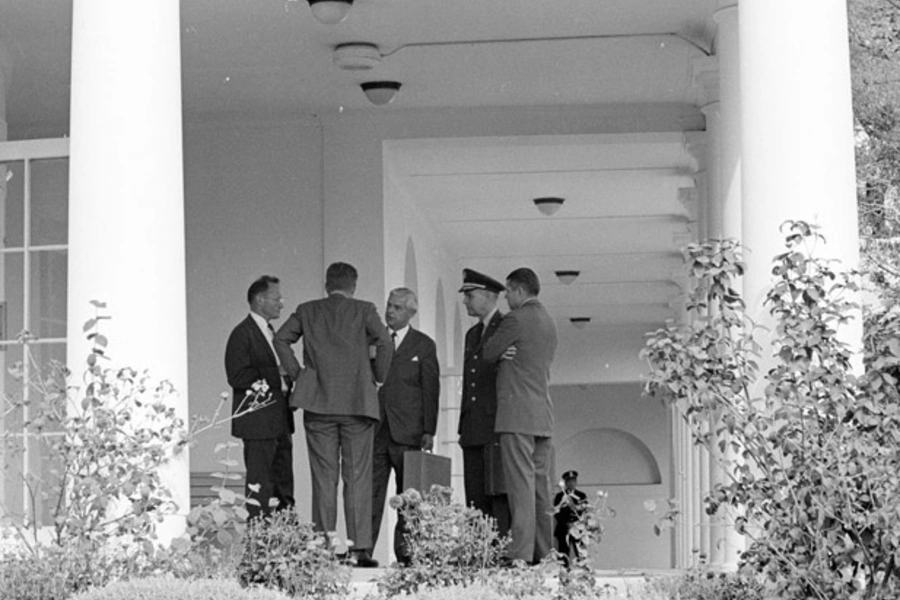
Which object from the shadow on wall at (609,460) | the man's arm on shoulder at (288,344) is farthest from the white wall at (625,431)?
the man's arm on shoulder at (288,344)

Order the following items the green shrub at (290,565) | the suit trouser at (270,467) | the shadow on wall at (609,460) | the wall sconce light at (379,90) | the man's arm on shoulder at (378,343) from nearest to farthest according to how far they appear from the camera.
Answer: the green shrub at (290,565) < the man's arm on shoulder at (378,343) < the suit trouser at (270,467) < the wall sconce light at (379,90) < the shadow on wall at (609,460)

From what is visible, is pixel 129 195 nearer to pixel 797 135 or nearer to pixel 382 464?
pixel 797 135

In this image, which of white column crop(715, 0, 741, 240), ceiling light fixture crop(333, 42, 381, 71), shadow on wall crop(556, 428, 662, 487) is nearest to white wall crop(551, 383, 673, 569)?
shadow on wall crop(556, 428, 662, 487)

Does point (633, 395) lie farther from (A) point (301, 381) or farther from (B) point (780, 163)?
(B) point (780, 163)

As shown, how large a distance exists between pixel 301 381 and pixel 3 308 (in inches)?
79.8

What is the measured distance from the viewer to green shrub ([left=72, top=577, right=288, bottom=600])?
264 inches

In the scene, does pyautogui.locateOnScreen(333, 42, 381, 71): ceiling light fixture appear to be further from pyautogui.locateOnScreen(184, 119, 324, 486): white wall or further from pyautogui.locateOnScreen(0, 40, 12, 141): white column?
pyautogui.locateOnScreen(0, 40, 12, 141): white column

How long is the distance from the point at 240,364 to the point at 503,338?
74.7 inches

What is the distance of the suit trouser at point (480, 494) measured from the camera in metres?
10.9

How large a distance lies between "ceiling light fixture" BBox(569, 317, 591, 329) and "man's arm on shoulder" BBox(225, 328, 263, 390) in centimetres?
1936

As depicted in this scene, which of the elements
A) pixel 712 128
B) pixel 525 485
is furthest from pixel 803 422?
pixel 712 128

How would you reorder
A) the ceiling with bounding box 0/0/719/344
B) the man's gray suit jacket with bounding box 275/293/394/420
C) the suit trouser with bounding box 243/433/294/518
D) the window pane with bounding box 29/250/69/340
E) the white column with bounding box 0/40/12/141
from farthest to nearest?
the white column with bounding box 0/40/12/141 → the ceiling with bounding box 0/0/719/344 → the suit trouser with bounding box 243/433/294/518 → the man's gray suit jacket with bounding box 275/293/394/420 → the window pane with bounding box 29/250/69/340

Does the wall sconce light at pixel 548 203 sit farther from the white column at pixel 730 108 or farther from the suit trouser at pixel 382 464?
the suit trouser at pixel 382 464

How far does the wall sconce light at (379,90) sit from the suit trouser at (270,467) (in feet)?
13.0
